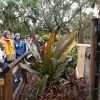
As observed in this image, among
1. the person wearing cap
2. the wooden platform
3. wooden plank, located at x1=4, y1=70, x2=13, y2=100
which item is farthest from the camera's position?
the person wearing cap

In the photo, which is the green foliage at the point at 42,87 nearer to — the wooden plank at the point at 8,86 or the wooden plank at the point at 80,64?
the wooden plank at the point at 8,86

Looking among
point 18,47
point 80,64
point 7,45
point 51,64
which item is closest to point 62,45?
point 51,64

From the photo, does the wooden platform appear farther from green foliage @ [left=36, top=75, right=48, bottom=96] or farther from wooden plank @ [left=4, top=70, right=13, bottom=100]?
wooden plank @ [left=4, top=70, right=13, bottom=100]

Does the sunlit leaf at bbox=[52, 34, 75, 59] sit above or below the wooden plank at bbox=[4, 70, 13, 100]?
above

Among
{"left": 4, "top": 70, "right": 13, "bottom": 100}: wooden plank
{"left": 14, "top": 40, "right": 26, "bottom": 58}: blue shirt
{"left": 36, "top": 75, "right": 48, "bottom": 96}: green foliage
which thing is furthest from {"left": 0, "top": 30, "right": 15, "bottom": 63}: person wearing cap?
{"left": 4, "top": 70, "right": 13, "bottom": 100}: wooden plank

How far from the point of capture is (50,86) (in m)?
6.23

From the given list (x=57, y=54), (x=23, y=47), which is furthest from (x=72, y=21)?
(x=57, y=54)

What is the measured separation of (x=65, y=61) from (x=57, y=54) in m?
0.26

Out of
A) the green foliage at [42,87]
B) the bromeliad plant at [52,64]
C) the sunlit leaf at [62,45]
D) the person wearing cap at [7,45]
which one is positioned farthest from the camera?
the person wearing cap at [7,45]

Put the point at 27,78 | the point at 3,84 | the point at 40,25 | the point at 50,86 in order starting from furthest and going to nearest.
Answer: the point at 40,25
the point at 27,78
the point at 50,86
the point at 3,84

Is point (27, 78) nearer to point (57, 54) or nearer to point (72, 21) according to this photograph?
point (57, 54)

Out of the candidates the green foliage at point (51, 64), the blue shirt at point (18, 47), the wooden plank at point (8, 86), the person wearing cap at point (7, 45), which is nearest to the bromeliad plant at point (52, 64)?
the green foliage at point (51, 64)

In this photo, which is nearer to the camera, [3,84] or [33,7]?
[3,84]

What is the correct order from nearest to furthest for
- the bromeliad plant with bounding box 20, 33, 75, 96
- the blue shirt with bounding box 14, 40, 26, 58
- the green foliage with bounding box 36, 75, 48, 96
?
the green foliage with bounding box 36, 75, 48, 96, the bromeliad plant with bounding box 20, 33, 75, 96, the blue shirt with bounding box 14, 40, 26, 58
